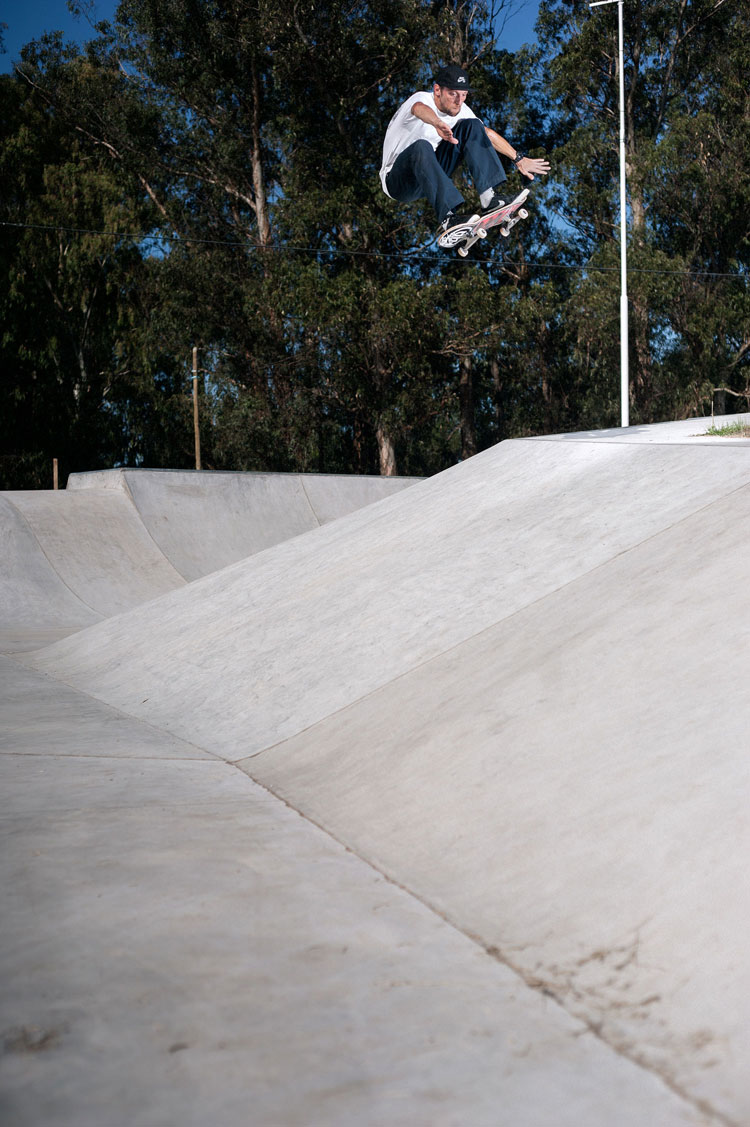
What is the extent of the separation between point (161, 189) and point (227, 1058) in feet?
122

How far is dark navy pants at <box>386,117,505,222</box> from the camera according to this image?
475 inches

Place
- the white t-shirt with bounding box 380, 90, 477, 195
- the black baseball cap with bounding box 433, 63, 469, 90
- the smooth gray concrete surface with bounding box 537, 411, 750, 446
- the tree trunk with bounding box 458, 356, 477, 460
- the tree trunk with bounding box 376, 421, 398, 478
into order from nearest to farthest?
the smooth gray concrete surface with bounding box 537, 411, 750, 446 → the black baseball cap with bounding box 433, 63, 469, 90 → the white t-shirt with bounding box 380, 90, 477, 195 → the tree trunk with bounding box 376, 421, 398, 478 → the tree trunk with bounding box 458, 356, 477, 460

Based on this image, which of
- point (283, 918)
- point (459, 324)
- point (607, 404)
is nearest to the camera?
point (283, 918)

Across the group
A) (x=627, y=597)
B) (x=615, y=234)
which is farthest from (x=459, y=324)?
(x=627, y=597)

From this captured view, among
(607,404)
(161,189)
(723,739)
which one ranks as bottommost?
(723,739)

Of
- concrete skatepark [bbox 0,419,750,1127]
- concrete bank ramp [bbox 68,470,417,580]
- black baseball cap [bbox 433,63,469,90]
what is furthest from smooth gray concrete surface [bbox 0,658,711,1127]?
concrete bank ramp [bbox 68,470,417,580]

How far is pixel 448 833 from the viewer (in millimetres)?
3688

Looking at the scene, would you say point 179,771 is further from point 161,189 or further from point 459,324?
point 161,189

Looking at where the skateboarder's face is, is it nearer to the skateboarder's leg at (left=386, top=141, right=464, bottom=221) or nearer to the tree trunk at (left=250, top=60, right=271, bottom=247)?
the skateboarder's leg at (left=386, top=141, right=464, bottom=221)

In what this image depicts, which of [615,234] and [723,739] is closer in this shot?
[723,739]

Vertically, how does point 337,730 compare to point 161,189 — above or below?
below

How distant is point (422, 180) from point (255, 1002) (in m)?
11.2

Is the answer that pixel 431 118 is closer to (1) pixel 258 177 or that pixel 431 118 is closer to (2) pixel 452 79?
(2) pixel 452 79

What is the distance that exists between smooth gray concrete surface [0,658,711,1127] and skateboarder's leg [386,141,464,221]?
372 inches
